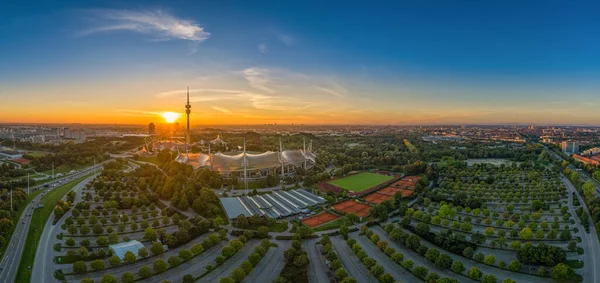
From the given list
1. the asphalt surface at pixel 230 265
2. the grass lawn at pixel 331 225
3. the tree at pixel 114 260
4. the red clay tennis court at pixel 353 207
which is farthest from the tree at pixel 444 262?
the tree at pixel 114 260

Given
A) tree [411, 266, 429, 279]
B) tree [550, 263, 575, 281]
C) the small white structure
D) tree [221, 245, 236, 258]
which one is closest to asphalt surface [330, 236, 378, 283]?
tree [411, 266, 429, 279]

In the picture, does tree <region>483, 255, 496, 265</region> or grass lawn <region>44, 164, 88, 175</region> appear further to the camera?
grass lawn <region>44, 164, 88, 175</region>

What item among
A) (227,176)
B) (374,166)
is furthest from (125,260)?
(374,166)

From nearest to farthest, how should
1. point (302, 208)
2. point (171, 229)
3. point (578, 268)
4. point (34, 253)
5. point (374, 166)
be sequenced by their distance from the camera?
point (578, 268), point (34, 253), point (171, 229), point (302, 208), point (374, 166)

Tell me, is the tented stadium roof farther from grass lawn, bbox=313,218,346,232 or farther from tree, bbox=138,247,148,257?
tree, bbox=138,247,148,257

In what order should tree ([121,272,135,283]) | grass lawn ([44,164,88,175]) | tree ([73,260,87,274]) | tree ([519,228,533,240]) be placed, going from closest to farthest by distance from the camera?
tree ([121,272,135,283])
tree ([73,260,87,274])
tree ([519,228,533,240])
grass lawn ([44,164,88,175])

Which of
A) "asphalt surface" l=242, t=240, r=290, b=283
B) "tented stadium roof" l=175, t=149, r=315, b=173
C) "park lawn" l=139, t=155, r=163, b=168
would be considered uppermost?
"tented stadium roof" l=175, t=149, r=315, b=173

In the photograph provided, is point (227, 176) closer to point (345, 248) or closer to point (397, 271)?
point (345, 248)
